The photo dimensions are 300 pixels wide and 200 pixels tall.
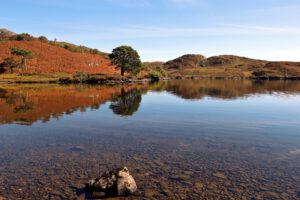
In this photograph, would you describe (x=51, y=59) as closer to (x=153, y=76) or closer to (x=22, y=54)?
(x=22, y=54)

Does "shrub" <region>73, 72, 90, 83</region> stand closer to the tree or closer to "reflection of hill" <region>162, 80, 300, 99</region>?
the tree

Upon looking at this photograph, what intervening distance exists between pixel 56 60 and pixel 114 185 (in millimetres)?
154832

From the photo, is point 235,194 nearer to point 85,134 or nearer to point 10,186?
point 10,186

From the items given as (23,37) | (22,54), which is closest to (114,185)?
(22,54)

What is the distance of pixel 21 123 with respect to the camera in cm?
3316

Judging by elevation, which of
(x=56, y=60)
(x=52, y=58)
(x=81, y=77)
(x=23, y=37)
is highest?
(x=23, y=37)

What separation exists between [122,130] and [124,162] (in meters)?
10.5

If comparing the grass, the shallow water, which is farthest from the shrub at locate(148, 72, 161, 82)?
the shallow water

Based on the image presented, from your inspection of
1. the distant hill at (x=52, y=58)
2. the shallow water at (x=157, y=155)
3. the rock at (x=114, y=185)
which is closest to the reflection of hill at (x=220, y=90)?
the shallow water at (x=157, y=155)

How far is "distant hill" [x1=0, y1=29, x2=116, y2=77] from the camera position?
472ft

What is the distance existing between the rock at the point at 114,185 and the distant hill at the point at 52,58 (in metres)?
122

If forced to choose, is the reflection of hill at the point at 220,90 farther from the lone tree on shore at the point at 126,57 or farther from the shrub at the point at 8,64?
the shrub at the point at 8,64

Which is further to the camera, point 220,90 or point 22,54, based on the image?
point 22,54

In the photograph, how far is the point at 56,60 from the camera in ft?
518
